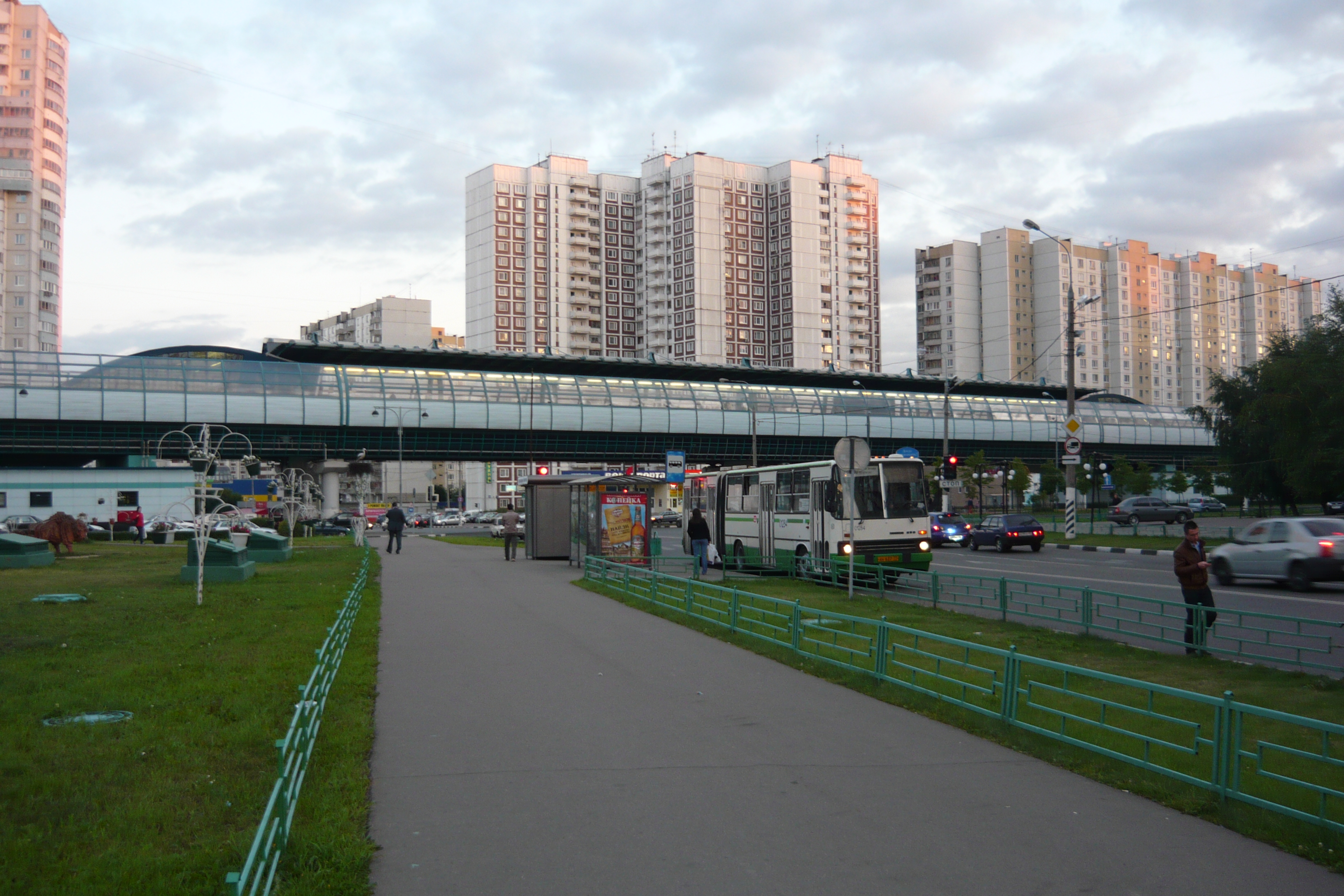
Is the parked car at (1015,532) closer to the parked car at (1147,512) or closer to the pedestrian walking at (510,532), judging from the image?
the pedestrian walking at (510,532)

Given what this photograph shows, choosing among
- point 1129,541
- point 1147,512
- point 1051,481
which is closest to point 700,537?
point 1129,541

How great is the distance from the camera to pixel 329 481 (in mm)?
68875

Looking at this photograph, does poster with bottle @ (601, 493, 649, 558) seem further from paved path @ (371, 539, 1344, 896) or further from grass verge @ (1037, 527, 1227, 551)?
grass verge @ (1037, 527, 1227, 551)

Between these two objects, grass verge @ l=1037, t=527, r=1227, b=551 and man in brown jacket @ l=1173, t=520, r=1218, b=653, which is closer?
man in brown jacket @ l=1173, t=520, r=1218, b=653

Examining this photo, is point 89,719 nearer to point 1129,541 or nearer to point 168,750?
point 168,750

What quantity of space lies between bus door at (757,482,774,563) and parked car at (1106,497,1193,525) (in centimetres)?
3562

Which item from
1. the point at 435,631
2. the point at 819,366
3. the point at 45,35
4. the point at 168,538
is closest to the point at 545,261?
the point at 819,366

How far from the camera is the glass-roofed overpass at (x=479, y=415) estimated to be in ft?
193

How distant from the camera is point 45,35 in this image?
111188 millimetres

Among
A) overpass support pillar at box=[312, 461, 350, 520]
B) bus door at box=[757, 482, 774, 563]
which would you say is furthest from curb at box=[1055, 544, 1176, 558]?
overpass support pillar at box=[312, 461, 350, 520]

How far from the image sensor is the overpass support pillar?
6788 centimetres

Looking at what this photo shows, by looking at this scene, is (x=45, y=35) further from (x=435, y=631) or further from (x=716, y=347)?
(x=435, y=631)

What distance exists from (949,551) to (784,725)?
111ft

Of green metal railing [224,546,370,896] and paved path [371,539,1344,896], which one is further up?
green metal railing [224,546,370,896]
